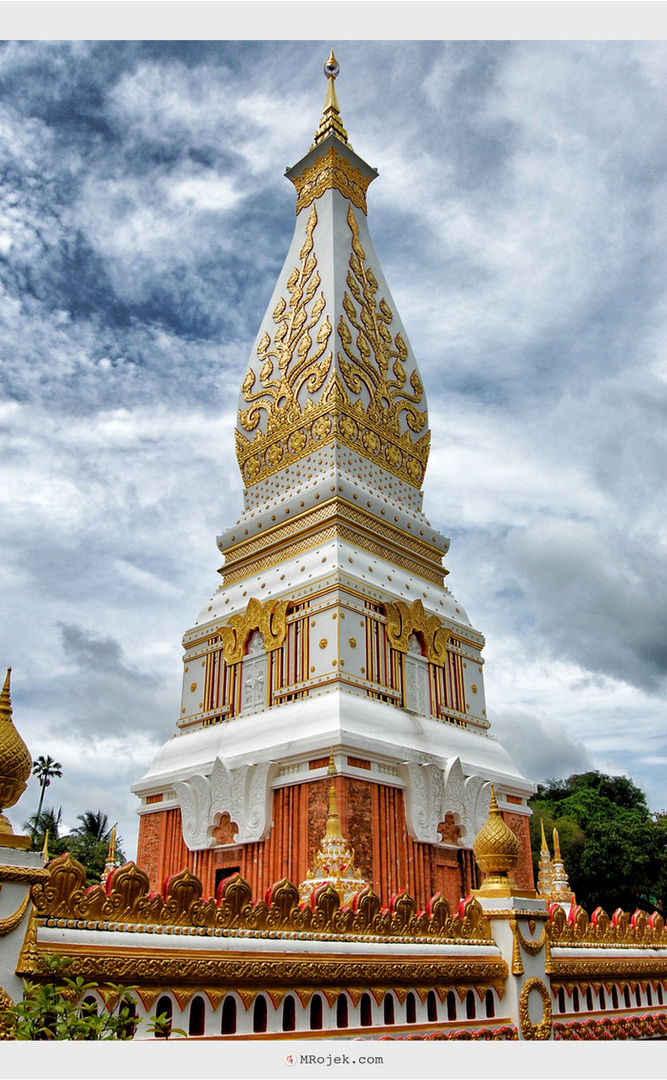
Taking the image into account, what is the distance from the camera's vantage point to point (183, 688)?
580 inches

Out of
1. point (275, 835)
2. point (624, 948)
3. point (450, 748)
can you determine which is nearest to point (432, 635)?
point (450, 748)

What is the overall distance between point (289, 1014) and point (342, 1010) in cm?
47

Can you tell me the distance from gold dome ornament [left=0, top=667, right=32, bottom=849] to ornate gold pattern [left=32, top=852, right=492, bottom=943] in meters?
0.28

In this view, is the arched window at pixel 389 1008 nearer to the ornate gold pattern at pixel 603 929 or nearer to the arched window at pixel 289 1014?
the arched window at pixel 289 1014

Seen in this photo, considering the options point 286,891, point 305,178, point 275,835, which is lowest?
point 286,891

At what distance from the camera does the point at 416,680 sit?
535 inches

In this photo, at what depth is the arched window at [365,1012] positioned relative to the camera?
220 inches

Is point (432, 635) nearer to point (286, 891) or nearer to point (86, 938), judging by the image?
point (286, 891)

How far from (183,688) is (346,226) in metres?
9.80

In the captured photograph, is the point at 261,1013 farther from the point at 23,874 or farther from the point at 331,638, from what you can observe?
the point at 331,638

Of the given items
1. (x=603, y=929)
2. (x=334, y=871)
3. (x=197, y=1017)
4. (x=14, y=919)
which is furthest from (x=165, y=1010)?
(x=603, y=929)

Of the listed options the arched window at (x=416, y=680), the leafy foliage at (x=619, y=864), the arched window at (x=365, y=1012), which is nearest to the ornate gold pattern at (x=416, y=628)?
the arched window at (x=416, y=680)

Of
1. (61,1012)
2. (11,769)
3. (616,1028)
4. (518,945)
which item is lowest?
(616,1028)

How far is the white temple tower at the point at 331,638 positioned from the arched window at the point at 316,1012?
5359 mm
